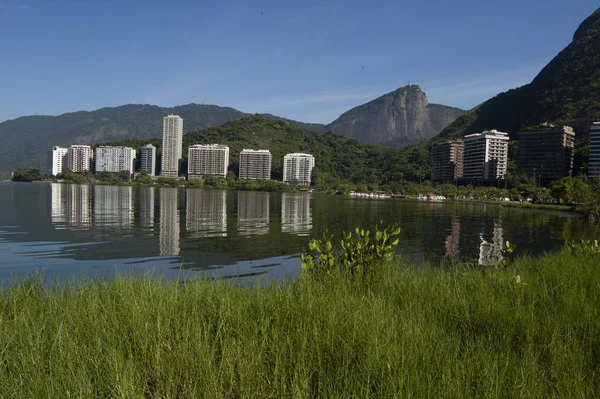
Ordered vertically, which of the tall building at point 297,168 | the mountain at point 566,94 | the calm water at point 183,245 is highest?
the mountain at point 566,94

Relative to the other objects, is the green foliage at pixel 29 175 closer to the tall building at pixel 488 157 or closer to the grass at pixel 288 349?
the tall building at pixel 488 157

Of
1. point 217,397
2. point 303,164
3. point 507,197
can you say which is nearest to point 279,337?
point 217,397

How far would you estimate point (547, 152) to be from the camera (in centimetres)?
12519

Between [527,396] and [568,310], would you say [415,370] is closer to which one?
[527,396]

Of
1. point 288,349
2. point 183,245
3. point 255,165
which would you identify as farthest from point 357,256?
point 255,165

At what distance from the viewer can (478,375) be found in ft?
10.5

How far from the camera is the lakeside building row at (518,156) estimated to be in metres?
122

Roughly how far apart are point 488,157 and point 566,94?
1955 inches

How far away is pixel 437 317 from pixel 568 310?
1432 mm

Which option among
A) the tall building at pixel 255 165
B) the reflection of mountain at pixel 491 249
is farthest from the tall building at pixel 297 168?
the reflection of mountain at pixel 491 249

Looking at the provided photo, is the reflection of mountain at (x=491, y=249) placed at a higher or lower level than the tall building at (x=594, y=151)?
lower

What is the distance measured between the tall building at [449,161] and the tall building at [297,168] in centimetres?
5708

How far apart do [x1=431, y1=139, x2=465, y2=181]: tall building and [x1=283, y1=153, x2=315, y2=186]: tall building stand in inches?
2247

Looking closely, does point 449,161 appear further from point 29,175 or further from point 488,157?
point 29,175
